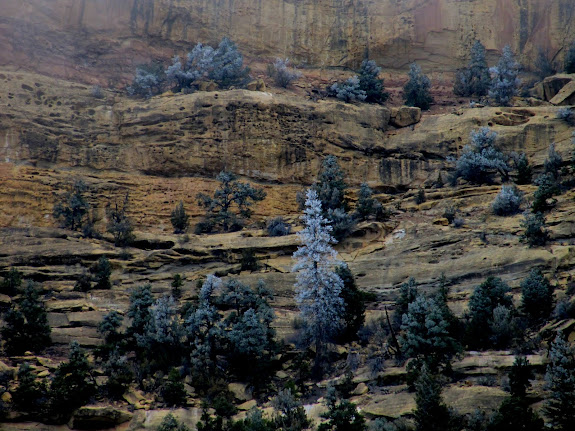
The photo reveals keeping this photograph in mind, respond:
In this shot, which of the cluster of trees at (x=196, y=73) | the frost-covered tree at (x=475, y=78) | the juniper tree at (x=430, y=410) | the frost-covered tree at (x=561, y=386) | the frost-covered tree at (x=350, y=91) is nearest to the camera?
the frost-covered tree at (x=561, y=386)

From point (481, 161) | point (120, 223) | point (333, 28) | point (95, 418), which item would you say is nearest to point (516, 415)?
point (95, 418)

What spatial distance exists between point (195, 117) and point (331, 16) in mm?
15535

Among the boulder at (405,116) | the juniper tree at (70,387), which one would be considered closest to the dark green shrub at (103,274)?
the juniper tree at (70,387)

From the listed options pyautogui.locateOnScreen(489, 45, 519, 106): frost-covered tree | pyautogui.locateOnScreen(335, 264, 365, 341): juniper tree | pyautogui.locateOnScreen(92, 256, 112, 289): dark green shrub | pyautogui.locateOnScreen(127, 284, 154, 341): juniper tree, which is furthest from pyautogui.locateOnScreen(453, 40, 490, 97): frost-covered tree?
pyautogui.locateOnScreen(127, 284, 154, 341): juniper tree

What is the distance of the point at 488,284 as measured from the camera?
83.6 ft

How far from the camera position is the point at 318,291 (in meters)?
27.3

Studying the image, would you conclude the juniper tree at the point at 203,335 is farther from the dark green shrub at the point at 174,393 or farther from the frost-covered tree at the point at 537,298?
the frost-covered tree at the point at 537,298

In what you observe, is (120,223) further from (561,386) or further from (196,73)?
(561,386)

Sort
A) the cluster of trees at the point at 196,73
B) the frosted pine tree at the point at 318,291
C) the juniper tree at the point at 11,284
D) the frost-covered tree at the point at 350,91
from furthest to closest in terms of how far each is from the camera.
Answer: the cluster of trees at the point at 196,73
the frost-covered tree at the point at 350,91
the juniper tree at the point at 11,284
the frosted pine tree at the point at 318,291

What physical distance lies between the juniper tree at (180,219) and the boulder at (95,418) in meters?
13.8

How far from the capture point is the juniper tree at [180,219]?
35969 millimetres

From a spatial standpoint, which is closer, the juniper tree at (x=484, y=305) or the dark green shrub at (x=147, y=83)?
the juniper tree at (x=484, y=305)

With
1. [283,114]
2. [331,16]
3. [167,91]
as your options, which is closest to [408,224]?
[283,114]

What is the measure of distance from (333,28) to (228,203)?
1915 centimetres
